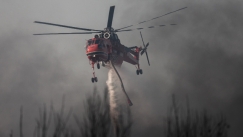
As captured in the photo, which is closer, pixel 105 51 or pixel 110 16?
pixel 105 51

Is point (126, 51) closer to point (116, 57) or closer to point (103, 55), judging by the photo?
point (116, 57)

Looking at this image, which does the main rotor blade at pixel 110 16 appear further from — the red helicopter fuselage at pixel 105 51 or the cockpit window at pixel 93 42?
the cockpit window at pixel 93 42

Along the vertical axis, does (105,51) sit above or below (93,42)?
below

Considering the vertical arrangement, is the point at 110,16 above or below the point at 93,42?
above

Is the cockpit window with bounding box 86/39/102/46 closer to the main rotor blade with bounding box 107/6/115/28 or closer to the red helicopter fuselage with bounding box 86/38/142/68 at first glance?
the red helicopter fuselage with bounding box 86/38/142/68

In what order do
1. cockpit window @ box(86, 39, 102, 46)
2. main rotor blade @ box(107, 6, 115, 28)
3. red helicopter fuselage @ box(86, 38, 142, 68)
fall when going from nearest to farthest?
red helicopter fuselage @ box(86, 38, 142, 68)
cockpit window @ box(86, 39, 102, 46)
main rotor blade @ box(107, 6, 115, 28)

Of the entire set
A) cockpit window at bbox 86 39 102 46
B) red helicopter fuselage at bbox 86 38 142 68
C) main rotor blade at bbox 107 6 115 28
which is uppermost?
main rotor blade at bbox 107 6 115 28

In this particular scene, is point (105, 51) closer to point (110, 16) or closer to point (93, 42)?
point (93, 42)

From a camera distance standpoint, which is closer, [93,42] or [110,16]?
[93,42]

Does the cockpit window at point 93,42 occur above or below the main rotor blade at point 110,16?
below

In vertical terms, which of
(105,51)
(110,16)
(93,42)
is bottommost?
(105,51)

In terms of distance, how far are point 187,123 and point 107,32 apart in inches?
1509

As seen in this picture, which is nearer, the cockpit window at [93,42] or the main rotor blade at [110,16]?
the cockpit window at [93,42]

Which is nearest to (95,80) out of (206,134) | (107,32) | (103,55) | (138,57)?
(103,55)
